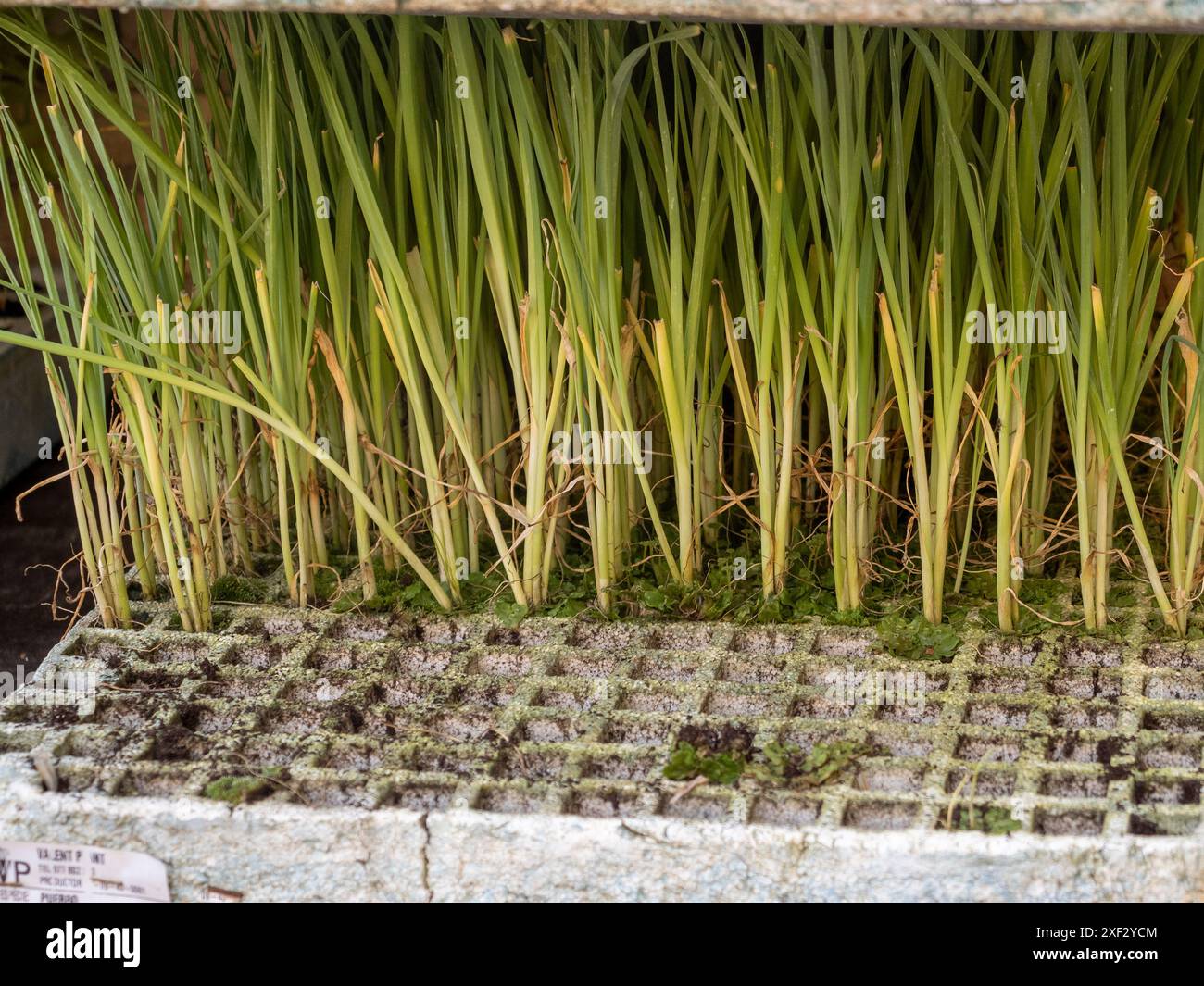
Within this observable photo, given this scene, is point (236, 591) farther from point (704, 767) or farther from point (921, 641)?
point (921, 641)

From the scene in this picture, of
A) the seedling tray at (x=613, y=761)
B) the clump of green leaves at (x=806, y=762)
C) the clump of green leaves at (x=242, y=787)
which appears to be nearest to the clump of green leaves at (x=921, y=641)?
the seedling tray at (x=613, y=761)

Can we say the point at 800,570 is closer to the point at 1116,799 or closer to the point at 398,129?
the point at 1116,799

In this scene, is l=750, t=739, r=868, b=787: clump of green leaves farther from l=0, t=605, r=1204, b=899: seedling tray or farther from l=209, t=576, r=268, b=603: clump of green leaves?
l=209, t=576, r=268, b=603: clump of green leaves

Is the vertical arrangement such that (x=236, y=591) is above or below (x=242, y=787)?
above

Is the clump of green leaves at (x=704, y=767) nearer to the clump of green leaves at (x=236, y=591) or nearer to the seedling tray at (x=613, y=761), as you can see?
the seedling tray at (x=613, y=761)

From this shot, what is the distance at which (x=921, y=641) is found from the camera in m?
1.55

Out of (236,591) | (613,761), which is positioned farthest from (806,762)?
(236,591)

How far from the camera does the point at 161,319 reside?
155 cm

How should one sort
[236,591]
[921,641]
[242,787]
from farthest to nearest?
[236,591] → [921,641] → [242,787]

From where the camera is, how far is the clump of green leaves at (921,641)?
154 cm

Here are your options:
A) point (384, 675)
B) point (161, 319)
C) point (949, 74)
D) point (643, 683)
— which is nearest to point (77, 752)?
point (384, 675)

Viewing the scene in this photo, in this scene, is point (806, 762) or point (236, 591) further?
point (236, 591)

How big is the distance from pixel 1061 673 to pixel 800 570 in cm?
35

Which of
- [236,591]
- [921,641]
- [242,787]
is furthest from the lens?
[236,591]
